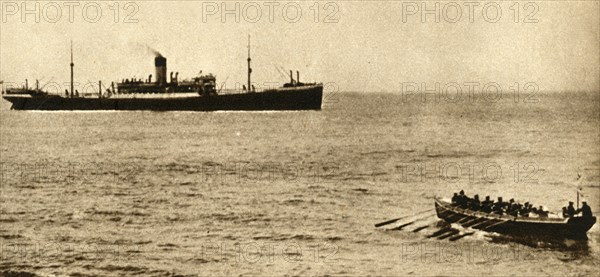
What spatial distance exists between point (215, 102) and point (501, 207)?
94667 mm

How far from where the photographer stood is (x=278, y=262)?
25.8 metres

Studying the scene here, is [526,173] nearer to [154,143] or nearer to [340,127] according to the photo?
[154,143]

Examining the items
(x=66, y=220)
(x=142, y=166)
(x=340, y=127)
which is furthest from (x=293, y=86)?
(x=66, y=220)

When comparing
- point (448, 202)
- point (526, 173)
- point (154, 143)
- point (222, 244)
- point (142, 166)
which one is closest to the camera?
point (222, 244)

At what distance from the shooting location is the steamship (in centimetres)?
11975

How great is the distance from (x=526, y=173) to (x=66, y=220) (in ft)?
96.6

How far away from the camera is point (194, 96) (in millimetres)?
120688

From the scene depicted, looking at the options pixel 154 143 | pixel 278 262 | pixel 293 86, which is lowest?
pixel 278 262

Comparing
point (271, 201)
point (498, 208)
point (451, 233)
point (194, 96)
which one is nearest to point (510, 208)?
point (498, 208)

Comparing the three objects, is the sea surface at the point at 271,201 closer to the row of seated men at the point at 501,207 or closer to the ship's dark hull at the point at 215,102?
the row of seated men at the point at 501,207

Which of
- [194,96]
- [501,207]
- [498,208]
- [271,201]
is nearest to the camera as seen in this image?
[498,208]

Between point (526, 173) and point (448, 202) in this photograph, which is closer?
point (448, 202)

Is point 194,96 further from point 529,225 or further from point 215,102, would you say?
point 529,225

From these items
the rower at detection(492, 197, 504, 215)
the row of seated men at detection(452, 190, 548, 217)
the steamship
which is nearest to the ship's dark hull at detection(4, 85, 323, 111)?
the steamship
